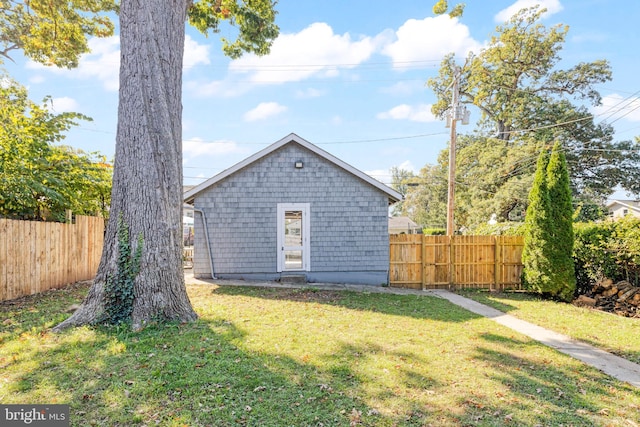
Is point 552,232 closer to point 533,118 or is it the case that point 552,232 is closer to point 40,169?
point 40,169

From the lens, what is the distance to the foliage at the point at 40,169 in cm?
730

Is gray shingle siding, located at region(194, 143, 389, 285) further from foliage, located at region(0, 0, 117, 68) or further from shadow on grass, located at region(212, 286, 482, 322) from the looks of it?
foliage, located at region(0, 0, 117, 68)

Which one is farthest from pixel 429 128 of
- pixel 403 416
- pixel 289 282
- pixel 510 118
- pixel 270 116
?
pixel 403 416

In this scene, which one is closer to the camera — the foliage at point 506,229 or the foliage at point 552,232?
the foliage at point 552,232

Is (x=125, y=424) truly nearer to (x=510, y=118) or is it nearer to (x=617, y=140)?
(x=510, y=118)

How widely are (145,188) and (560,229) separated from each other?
10.6 meters

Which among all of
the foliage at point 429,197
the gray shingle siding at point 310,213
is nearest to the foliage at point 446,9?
the gray shingle siding at point 310,213

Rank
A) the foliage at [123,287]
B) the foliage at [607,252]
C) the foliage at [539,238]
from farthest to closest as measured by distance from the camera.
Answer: the foliage at [539,238], the foliage at [607,252], the foliage at [123,287]

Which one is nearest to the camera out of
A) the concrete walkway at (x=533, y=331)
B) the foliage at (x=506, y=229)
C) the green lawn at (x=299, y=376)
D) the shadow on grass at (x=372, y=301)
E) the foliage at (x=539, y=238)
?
the green lawn at (x=299, y=376)

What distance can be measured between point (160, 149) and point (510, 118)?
26.3m

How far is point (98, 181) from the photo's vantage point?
9.80 m

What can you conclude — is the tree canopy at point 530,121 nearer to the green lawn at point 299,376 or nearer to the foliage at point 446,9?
the foliage at point 446,9

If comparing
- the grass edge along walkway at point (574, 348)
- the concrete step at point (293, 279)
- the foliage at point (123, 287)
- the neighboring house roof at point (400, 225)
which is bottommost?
the grass edge along walkway at point (574, 348)

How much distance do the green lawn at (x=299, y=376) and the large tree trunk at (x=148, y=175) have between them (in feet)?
1.88
